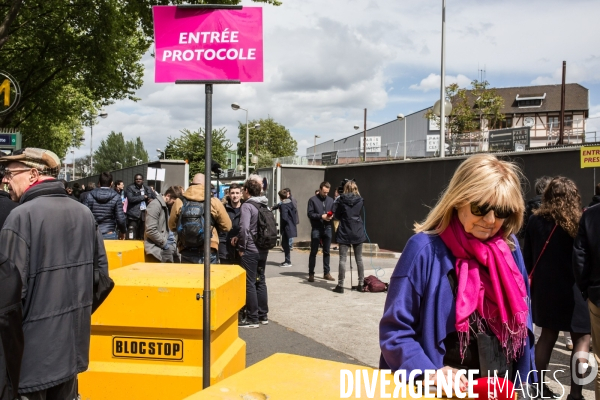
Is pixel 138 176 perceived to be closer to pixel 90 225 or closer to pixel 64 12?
pixel 64 12

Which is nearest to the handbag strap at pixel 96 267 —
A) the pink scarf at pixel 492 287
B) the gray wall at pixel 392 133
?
the pink scarf at pixel 492 287

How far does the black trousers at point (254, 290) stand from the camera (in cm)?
730

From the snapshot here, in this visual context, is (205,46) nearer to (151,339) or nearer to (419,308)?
(151,339)

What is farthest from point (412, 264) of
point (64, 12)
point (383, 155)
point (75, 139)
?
point (75, 139)

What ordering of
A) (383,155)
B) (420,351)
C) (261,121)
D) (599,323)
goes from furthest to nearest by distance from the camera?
(261,121) < (383,155) < (599,323) < (420,351)

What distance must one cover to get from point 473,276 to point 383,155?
78.5 ft

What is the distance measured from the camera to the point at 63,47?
675 inches

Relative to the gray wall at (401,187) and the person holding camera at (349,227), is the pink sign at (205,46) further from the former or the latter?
the gray wall at (401,187)

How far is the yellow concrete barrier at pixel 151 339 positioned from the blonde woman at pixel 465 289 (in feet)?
5.72

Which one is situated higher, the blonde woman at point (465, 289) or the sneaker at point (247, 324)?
the blonde woman at point (465, 289)

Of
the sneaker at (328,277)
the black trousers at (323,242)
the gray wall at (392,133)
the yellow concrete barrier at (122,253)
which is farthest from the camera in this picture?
the gray wall at (392,133)

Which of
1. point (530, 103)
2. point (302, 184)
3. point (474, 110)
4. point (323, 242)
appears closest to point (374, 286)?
point (323, 242)

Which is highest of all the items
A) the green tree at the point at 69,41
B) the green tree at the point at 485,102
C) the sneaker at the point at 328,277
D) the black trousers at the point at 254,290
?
the green tree at the point at 485,102

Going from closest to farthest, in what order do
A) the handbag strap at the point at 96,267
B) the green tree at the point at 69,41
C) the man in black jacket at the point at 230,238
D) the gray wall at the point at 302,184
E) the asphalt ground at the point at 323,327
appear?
the handbag strap at the point at 96,267 < the asphalt ground at the point at 323,327 < the man in black jacket at the point at 230,238 < the green tree at the point at 69,41 < the gray wall at the point at 302,184
